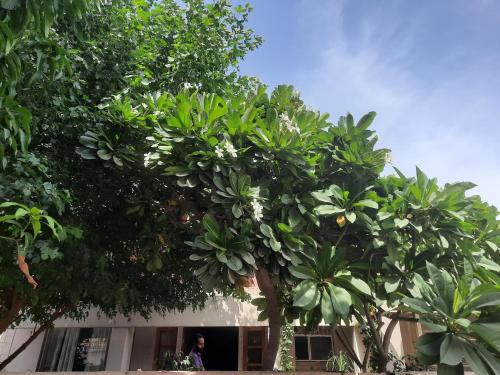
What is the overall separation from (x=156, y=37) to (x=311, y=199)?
340 centimetres

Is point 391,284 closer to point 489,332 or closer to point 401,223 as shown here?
point 401,223

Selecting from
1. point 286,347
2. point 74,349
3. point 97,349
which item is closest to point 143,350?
point 97,349

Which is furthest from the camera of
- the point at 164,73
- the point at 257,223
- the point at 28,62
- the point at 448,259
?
the point at 164,73

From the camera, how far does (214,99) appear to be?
10.1 ft

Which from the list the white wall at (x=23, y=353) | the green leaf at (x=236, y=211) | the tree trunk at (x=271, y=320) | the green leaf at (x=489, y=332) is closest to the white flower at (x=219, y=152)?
the green leaf at (x=236, y=211)

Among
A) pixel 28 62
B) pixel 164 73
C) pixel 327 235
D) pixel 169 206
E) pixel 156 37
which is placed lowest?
pixel 327 235

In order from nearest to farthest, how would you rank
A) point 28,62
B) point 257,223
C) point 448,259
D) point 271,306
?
point 28,62
point 257,223
point 448,259
point 271,306

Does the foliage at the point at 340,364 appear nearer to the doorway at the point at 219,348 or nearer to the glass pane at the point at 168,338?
the glass pane at the point at 168,338

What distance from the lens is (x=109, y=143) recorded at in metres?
3.44

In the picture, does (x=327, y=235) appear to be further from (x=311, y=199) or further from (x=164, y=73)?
(x=164, y=73)

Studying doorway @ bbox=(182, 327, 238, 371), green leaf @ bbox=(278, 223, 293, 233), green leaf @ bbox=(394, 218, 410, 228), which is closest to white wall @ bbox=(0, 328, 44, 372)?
doorway @ bbox=(182, 327, 238, 371)

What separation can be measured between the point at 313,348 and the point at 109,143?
28.2ft

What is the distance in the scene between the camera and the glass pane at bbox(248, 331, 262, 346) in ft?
30.2

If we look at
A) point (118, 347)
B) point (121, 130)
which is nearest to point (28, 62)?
point (121, 130)
